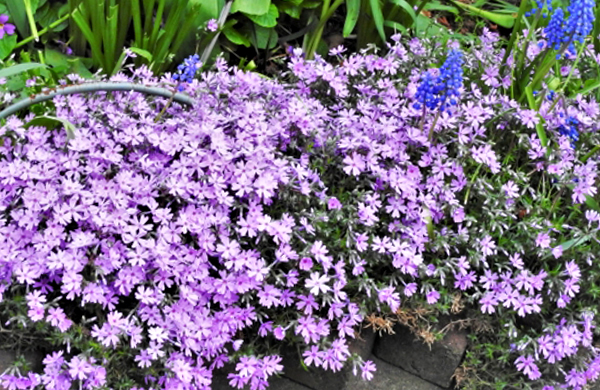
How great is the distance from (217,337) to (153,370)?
18cm

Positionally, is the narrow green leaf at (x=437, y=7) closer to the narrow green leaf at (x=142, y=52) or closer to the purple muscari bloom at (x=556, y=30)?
the purple muscari bloom at (x=556, y=30)

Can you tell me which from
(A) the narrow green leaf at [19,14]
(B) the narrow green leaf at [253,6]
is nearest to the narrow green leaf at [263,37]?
(B) the narrow green leaf at [253,6]

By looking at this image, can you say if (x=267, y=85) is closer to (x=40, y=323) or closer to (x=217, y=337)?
(x=217, y=337)

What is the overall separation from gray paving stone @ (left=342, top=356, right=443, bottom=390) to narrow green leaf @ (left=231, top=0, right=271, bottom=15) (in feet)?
4.46

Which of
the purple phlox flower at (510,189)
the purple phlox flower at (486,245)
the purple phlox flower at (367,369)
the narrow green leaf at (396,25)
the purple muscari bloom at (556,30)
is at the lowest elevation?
the purple phlox flower at (367,369)

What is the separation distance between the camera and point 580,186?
216 cm

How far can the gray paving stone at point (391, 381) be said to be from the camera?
216cm

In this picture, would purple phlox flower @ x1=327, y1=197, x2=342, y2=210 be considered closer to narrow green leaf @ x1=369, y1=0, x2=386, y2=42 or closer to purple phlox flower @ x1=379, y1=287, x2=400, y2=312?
purple phlox flower @ x1=379, y1=287, x2=400, y2=312

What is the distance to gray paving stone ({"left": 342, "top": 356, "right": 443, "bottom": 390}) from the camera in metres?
2.16

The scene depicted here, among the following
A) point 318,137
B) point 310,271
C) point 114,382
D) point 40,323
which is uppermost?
point 318,137

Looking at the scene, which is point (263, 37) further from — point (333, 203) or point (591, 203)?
point (591, 203)

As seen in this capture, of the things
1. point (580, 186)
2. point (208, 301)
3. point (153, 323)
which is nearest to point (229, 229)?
point (208, 301)

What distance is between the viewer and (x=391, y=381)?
2182 millimetres

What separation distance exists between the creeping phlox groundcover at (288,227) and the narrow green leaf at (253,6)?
0.38 m
